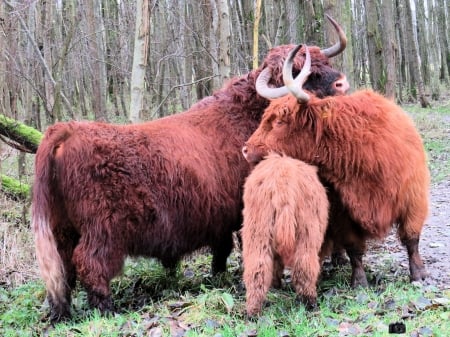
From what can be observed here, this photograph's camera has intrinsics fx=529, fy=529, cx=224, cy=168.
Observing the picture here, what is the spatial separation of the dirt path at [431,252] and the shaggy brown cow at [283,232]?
1127 millimetres

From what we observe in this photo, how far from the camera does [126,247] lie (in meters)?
4.38

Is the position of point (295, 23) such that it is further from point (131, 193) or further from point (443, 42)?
point (443, 42)

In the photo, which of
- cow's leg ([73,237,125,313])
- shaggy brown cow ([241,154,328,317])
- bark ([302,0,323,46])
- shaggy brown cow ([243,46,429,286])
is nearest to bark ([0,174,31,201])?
cow's leg ([73,237,125,313])

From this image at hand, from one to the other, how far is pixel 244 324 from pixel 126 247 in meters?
1.24

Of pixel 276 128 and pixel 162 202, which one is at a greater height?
pixel 276 128

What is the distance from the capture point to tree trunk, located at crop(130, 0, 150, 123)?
262 inches

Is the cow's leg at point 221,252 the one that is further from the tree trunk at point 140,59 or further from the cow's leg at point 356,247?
the tree trunk at point 140,59

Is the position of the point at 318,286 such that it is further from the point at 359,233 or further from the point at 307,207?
the point at 307,207

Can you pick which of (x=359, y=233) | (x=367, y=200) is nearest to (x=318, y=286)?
(x=359, y=233)

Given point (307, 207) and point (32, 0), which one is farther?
point (32, 0)

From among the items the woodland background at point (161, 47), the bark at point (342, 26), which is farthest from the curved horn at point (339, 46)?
the woodland background at point (161, 47)

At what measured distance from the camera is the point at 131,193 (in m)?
4.32

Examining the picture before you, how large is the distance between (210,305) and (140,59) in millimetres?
3673

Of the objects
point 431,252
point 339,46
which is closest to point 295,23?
point 339,46
